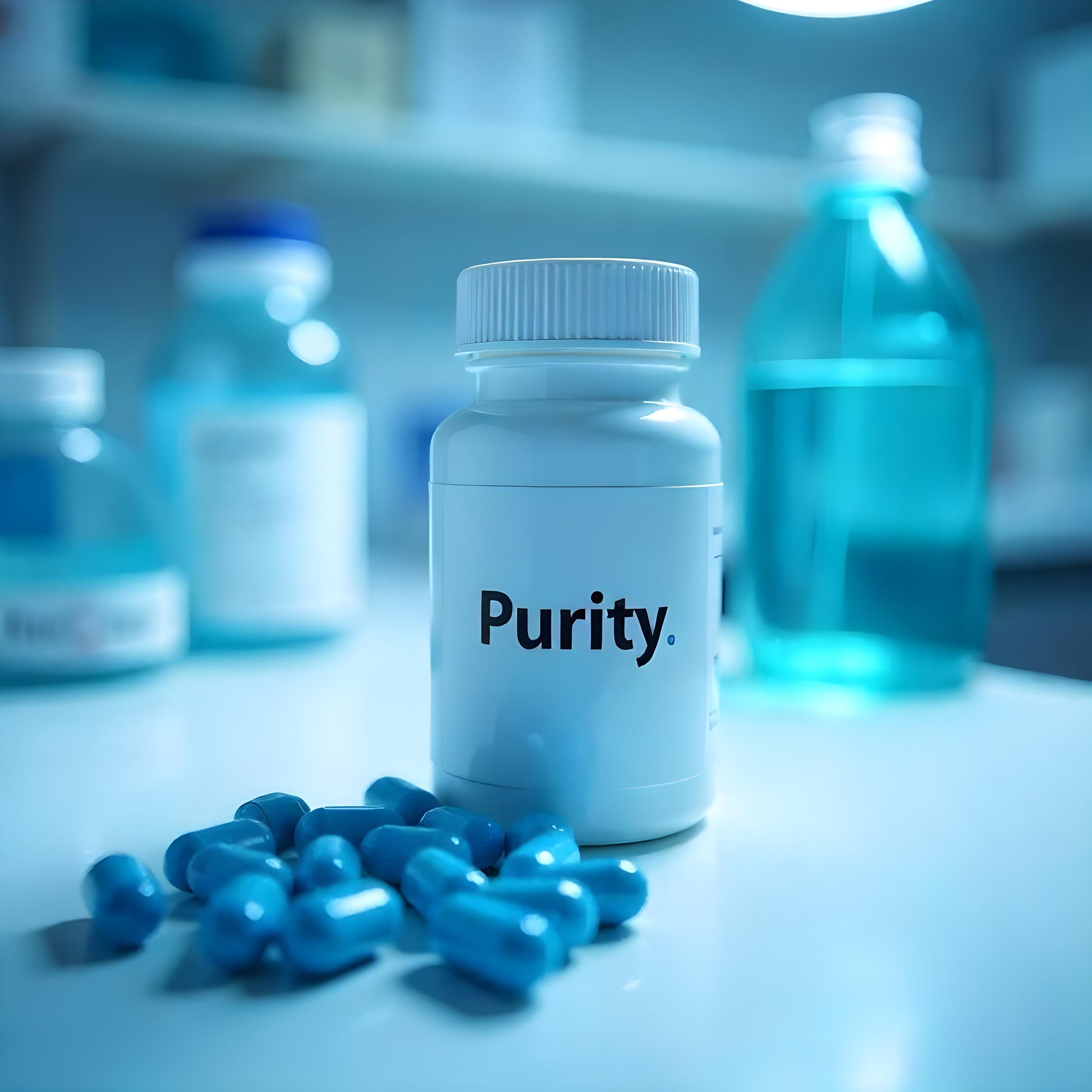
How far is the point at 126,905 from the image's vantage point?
32 cm

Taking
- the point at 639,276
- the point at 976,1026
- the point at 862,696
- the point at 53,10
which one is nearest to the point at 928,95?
the point at 53,10

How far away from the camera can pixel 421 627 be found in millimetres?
855

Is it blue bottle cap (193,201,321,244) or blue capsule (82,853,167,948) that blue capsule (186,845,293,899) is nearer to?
blue capsule (82,853,167,948)

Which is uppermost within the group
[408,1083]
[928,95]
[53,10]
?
[928,95]

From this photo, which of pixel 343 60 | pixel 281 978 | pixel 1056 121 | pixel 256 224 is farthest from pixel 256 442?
pixel 1056 121

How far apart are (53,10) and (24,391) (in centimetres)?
51

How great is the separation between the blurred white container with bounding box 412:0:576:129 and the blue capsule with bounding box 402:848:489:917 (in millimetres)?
1051

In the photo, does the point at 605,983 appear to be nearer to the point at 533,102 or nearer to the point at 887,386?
the point at 887,386

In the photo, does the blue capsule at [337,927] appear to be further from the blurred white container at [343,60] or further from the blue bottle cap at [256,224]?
the blurred white container at [343,60]

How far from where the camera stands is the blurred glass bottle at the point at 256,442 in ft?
2.35

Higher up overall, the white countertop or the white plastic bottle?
the white plastic bottle

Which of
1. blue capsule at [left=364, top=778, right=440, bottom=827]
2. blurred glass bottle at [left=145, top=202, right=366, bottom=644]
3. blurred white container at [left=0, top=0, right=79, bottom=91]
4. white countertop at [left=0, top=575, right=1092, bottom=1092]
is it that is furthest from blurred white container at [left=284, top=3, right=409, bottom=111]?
blue capsule at [left=364, top=778, right=440, bottom=827]

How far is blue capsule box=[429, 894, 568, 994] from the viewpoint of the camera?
0.29 meters

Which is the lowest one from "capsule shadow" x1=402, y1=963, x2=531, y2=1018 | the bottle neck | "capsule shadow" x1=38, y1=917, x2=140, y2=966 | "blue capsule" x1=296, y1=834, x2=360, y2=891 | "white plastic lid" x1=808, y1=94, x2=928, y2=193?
"capsule shadow" x1=38, y1=917, x2=140, y2=966
